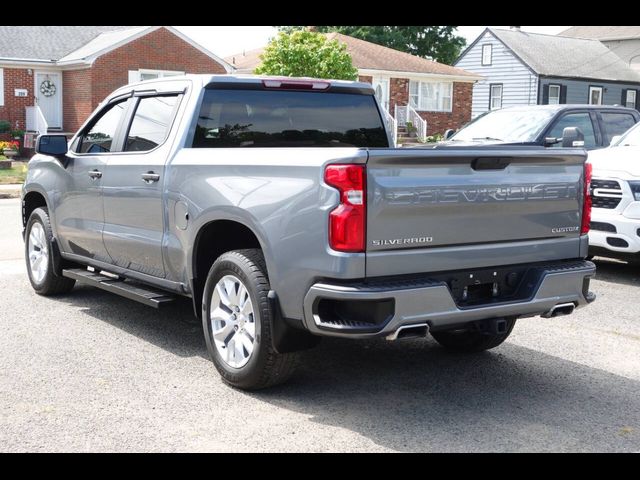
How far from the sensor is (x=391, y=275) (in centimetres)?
459

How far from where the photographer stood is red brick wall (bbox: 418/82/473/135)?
132 feet

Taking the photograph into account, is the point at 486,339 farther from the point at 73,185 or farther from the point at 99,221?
the point at 73,185

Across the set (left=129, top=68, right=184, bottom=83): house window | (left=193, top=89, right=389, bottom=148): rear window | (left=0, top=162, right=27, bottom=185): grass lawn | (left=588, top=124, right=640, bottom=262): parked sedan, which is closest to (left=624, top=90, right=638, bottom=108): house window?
(left=129, top=68, right=184, bottom=83): house window

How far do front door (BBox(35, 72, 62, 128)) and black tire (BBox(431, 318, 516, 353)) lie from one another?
2887 centimetres

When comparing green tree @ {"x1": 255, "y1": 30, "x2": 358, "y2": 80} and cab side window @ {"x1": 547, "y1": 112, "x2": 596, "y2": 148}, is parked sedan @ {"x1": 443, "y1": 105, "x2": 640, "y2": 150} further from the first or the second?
green tree @ {"x1": 255, "y1": 30, "x2": 358, "y2": 80}

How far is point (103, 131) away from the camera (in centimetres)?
708

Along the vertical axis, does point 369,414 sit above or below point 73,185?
below

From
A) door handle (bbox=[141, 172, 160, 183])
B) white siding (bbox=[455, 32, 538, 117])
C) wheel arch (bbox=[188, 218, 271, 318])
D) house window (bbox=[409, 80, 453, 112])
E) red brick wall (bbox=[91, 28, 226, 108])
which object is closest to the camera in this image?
wheel arch (bbox=[188, 218, 271, 318])

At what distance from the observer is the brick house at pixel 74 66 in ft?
102

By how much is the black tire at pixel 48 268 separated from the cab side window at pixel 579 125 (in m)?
→ 6.59

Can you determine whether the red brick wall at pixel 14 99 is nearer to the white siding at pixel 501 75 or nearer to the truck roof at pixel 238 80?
the white siding at pixel 501 75

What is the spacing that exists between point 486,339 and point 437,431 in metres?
1.61

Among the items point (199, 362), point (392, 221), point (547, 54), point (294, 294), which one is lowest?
point (199, 362)
